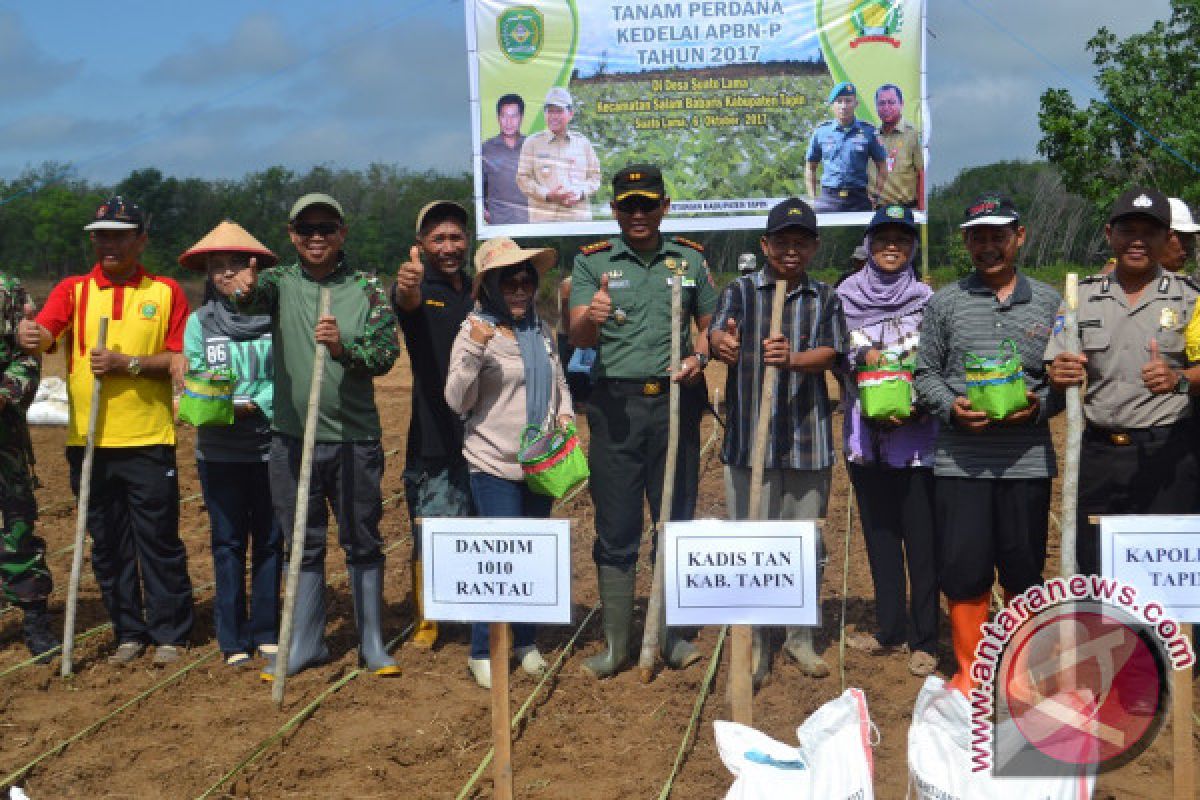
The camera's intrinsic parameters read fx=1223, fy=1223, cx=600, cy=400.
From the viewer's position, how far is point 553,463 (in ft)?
14.9

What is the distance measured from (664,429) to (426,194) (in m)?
45.1

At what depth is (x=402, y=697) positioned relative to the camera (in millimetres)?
4898

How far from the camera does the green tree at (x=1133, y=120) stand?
60.3 ft

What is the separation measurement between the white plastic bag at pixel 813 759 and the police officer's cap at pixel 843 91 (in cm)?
911

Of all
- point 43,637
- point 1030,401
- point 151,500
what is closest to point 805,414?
point 1030,401

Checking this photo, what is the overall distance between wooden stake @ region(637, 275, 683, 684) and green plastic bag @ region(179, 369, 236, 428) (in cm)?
178

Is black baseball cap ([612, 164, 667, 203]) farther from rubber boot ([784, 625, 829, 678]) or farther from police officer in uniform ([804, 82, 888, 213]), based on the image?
police officer in uniform ([804, 82, 888, 213])

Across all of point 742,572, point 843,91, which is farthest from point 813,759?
point 843,91

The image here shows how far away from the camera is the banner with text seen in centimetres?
1139

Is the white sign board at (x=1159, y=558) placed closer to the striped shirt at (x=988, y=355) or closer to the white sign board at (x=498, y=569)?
the striped shirt at (x=988, y=355)

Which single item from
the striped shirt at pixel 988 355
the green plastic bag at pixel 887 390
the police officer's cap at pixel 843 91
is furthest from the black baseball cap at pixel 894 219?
the police officer's cap at pixel 843 91

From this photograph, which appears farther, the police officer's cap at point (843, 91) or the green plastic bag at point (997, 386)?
the police officer's cap at point (843, 91)

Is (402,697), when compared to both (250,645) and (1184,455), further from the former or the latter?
(1184,455)

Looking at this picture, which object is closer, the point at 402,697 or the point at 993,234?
the point at 993,234
